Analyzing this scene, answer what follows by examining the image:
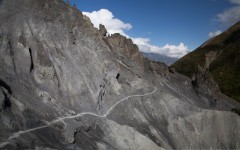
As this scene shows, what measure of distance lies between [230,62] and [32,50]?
5842 inches

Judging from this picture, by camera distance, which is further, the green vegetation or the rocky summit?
the green vegetation

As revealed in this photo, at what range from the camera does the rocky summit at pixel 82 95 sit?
104 feet

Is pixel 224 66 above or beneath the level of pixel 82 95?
above

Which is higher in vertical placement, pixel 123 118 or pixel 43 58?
pixel 43 58

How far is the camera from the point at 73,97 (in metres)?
39.5

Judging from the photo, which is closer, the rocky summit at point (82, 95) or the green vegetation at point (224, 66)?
the rocky summit at point (82, 95)

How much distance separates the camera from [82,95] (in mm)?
41000

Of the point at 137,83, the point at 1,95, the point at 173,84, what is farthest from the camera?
the point at 173,84

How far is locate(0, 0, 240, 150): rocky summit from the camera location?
31.7 m

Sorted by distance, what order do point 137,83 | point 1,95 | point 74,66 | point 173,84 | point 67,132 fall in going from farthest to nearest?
point 173,84
point 137,83
point 74,66
point 67,132
point 1,95

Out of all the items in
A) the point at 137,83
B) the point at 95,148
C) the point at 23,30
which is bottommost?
the point at 95,148

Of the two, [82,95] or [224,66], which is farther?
[224,66]

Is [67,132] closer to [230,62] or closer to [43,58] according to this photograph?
[43,58]

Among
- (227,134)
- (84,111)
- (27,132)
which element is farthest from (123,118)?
(227,134)
